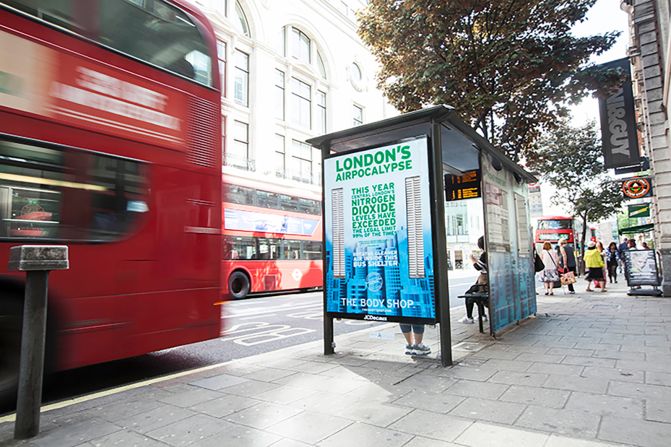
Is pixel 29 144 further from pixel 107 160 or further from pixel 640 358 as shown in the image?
pixel 640 358

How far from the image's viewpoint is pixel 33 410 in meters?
3.00

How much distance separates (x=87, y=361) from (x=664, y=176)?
590 inches

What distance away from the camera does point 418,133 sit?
17.5ft

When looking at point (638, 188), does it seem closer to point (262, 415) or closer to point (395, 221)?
point (395, 221)

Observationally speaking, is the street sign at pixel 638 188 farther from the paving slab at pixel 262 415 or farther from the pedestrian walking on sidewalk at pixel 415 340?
the paving slab at pixel 262 415

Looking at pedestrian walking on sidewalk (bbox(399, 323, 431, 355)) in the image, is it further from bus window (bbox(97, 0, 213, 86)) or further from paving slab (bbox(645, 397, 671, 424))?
bus window (bbox(97, 0, 213, 86))

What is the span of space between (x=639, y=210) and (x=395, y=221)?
1932cm

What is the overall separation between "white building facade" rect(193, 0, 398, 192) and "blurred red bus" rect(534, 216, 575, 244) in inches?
524

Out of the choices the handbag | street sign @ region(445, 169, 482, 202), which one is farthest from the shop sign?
street sign @ region(445, 169, 482, 202)

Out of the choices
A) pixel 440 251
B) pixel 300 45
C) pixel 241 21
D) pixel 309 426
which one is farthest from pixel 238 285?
pixel 300 45

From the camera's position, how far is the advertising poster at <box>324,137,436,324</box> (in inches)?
189

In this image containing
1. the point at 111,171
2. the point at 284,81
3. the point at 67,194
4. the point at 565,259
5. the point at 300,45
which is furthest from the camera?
the point at 300,45

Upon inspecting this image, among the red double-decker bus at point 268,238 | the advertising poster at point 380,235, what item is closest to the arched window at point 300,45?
the red double-decker bus at point 268,238

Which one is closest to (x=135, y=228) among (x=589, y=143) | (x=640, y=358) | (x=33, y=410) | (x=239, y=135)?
(x=33, y=410)
